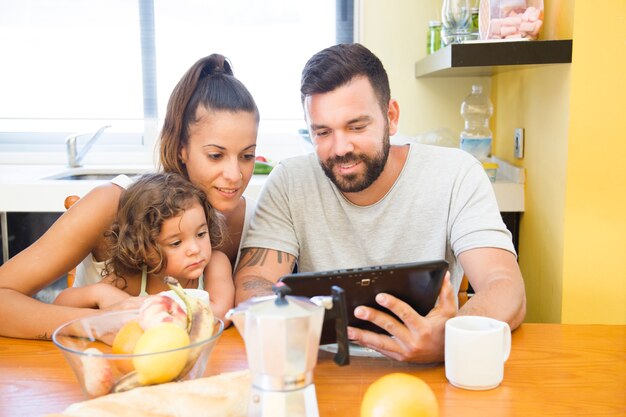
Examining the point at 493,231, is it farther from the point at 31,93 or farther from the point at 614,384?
the point at 31,93

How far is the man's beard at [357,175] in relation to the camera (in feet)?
5.03

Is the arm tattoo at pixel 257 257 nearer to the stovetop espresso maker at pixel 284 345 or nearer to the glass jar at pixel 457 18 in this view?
the stovetop espresso maker at pixel 284 345

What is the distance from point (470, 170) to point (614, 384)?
2.34ft

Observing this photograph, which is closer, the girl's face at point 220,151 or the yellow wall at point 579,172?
the girl's face at point 220,151

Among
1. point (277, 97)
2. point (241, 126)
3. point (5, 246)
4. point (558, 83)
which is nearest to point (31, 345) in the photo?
point (241, 126)

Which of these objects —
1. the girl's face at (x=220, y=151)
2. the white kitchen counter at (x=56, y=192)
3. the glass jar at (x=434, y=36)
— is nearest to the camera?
the girl's face at (x=220, y=151)

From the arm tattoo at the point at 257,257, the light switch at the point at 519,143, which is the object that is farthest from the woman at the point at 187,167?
the light switch at the point at 519,143

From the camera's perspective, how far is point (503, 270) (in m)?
1.40

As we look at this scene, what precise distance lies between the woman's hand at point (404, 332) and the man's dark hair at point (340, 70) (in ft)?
1.99

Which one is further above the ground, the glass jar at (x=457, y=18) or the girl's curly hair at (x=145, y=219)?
the glass jar at (x=457, y=18)

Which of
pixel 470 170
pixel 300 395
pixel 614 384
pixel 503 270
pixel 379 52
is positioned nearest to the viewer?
pixel 300 395

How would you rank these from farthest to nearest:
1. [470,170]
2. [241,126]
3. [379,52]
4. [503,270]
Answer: [379,52] < [470,170] < [241,126] < [503,270]

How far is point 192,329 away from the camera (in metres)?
0.92

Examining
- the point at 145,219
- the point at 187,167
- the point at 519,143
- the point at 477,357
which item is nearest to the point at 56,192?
the point at 187,167
